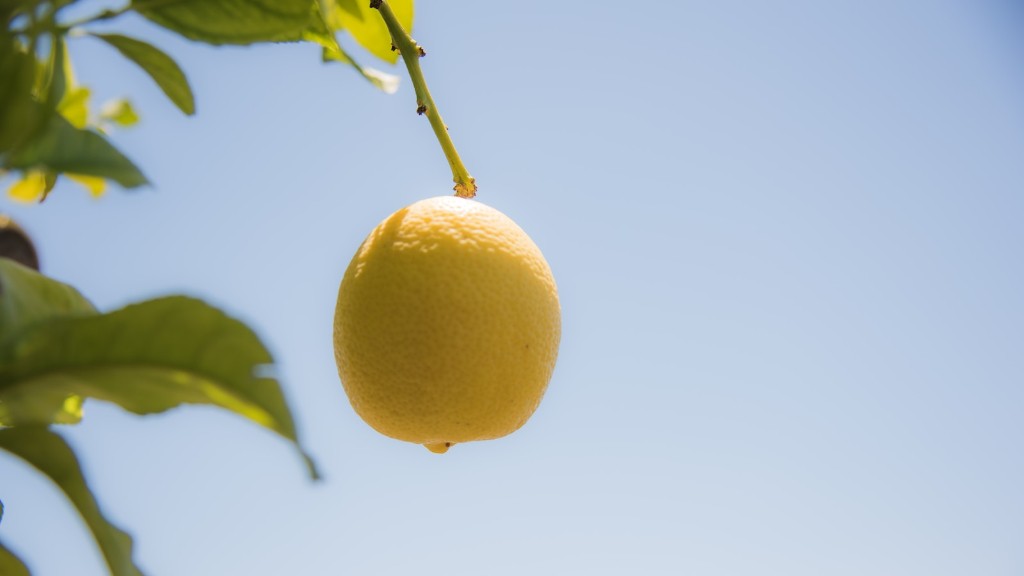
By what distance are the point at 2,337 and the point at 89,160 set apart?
218 millimetres

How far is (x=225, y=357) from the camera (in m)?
0.55

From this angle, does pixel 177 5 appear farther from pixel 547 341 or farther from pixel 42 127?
pixel 547 341

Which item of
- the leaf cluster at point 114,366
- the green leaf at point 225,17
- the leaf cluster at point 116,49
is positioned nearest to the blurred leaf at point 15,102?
the leaf cluster at point 116,49

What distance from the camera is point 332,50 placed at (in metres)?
1.01

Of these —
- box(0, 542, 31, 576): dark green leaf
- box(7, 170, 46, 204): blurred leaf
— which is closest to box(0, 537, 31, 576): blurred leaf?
box(0, 542, 31, 576): dark green leaf

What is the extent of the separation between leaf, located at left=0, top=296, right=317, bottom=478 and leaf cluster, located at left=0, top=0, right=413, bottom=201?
14 centimetres

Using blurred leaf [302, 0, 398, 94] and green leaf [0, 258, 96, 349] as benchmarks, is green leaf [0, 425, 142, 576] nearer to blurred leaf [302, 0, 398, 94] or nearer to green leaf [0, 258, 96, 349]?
green leaf [0, 258, 96, 349]

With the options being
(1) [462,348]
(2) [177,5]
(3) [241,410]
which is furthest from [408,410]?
(2) [177,5]

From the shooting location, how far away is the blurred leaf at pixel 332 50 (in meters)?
0.93

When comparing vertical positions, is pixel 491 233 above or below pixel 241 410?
above

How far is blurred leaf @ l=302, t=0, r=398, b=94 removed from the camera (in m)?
0.93

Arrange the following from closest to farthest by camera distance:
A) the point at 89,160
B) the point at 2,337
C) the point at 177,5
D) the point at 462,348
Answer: the point at 2,337, the point at 89,160, the point at 177,5, the point at 462,348

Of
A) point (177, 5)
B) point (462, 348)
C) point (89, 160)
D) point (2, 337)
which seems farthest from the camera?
point (462, 348)

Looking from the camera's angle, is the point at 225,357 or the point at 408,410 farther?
the point at 408,410
